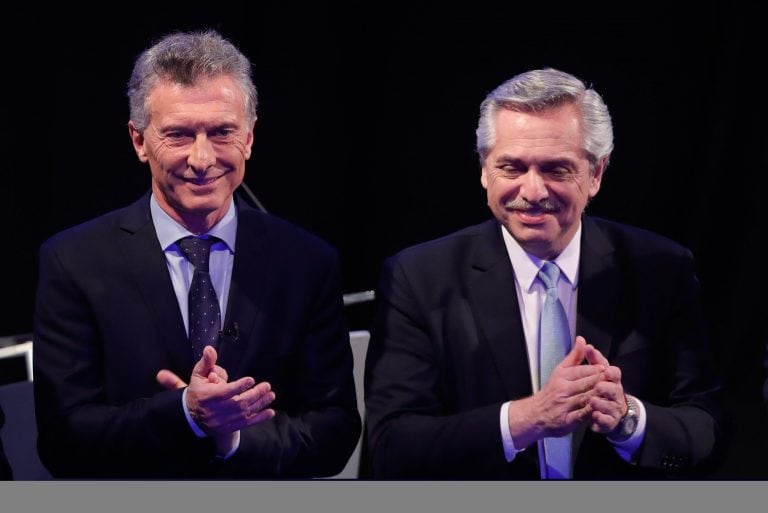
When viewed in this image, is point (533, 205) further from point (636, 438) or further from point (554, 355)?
point (636, 438)

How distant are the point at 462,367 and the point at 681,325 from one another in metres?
0.52

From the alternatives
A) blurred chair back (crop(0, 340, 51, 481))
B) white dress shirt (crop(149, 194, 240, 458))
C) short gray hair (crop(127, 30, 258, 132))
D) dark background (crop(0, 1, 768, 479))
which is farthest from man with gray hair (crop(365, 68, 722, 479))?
dark background (crop(0, 1, 768, 479))

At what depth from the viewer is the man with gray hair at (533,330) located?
2.78 m

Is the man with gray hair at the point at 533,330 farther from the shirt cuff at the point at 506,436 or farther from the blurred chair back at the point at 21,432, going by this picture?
the blurred chair back at the point at 21,432

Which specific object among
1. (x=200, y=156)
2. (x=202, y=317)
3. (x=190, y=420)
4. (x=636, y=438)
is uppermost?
(x=200, y=156)

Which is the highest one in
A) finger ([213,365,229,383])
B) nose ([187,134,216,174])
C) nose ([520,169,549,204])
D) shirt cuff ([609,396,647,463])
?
nose ([187,134,216,174])

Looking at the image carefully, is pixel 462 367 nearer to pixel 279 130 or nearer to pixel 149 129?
pixel 149 129

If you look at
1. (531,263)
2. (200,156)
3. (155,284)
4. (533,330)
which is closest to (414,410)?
(533,330)

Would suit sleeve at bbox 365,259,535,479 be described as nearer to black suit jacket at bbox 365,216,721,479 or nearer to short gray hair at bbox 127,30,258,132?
black suit jacket at bbox 365,216,721,479

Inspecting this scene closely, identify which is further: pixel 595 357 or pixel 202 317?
pixel 202 317

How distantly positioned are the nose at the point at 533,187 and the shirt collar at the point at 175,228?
2.26 ft

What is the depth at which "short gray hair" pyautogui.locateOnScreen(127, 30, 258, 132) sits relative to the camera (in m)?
2.84

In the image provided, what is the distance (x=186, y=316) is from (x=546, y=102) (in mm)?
969

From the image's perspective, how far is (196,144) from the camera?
2.85m
